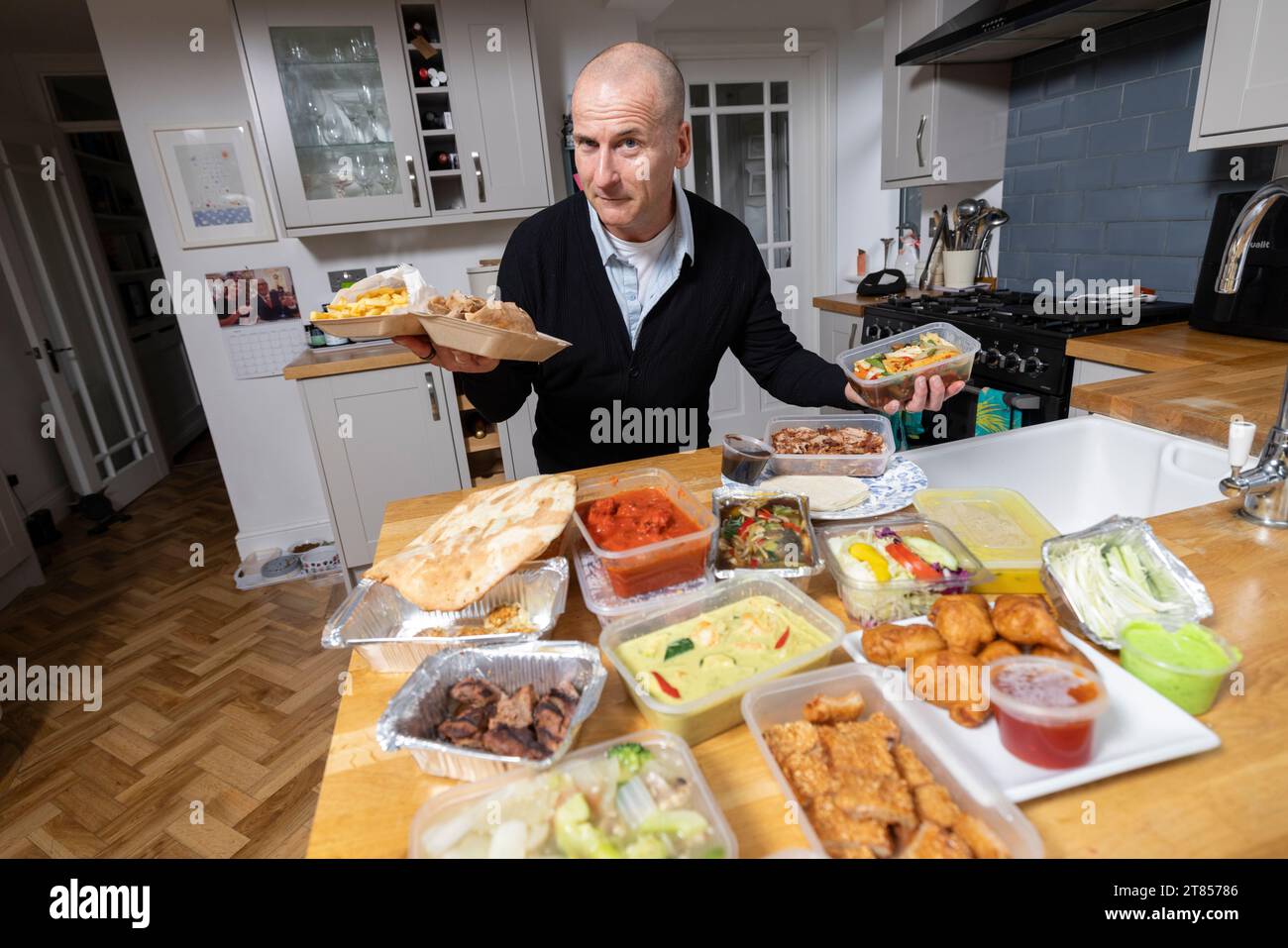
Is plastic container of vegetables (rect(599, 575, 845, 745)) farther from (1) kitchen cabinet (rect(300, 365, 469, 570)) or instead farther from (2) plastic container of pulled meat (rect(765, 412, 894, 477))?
(1) kitchen cabinet (rect(300, 365, 469, 570))

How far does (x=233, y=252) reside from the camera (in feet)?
11.3

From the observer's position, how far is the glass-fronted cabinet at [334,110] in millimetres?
2971

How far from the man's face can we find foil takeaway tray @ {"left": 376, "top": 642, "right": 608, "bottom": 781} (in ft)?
3.63

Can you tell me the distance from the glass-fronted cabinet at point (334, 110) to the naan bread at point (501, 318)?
2490mm

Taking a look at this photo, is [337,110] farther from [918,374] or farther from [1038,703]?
[1038,703]

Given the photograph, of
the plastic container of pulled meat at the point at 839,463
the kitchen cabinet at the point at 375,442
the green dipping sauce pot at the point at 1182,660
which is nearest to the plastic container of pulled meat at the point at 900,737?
the green dipping sauce pot at the point at 1182,660

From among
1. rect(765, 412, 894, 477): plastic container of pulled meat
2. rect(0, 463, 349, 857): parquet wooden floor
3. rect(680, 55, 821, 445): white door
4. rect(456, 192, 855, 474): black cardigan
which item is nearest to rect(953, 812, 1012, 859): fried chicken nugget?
rect(765, 412, 894, 477): plastic container of pulled meat

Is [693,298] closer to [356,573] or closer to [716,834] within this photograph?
[716,834]

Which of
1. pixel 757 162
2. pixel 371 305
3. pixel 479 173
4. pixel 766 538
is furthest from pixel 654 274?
pixel 757 162

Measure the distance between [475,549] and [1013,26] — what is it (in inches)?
113

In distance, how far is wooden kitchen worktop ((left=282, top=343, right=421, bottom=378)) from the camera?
306 centimetres

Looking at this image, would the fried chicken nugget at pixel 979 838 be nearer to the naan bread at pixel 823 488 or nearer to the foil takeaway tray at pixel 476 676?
the foil takeaway tray at pixel 476 676

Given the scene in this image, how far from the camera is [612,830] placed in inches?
25.4
